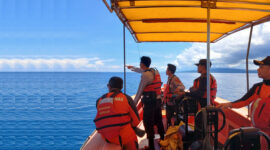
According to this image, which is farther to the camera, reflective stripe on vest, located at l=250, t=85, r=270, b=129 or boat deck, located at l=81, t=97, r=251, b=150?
boat deck, located at l=81, t=97, r=251, b=150

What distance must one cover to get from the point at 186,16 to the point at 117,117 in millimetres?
2067

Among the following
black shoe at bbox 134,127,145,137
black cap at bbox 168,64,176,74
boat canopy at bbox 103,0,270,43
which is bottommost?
black shoe at bbox 134,127,145,137

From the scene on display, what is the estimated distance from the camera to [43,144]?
19.1 metres

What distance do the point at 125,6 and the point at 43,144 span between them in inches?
775

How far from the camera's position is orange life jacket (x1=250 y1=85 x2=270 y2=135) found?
1854mm

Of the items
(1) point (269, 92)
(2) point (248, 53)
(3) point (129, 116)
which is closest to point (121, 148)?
(3) point (129, 116)

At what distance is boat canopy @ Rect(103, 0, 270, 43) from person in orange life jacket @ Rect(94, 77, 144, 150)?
1.07 m

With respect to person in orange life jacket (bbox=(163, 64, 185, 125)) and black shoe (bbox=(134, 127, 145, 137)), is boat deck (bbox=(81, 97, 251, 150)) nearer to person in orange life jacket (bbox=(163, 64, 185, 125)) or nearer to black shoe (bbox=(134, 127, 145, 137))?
black shoe (bbox=(134, 127, 145, 137))

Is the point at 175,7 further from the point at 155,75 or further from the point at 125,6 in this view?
the point at 155,75

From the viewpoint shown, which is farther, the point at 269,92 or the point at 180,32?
the point at 180,32

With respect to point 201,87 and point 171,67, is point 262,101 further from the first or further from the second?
point 171,67

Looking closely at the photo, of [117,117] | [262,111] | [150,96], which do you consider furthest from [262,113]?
[150,96]

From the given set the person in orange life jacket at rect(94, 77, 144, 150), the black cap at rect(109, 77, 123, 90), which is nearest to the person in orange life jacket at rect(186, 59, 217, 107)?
the person in orange life jacket at rect(94, 77, 144, 150)

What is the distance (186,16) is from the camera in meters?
3.33
